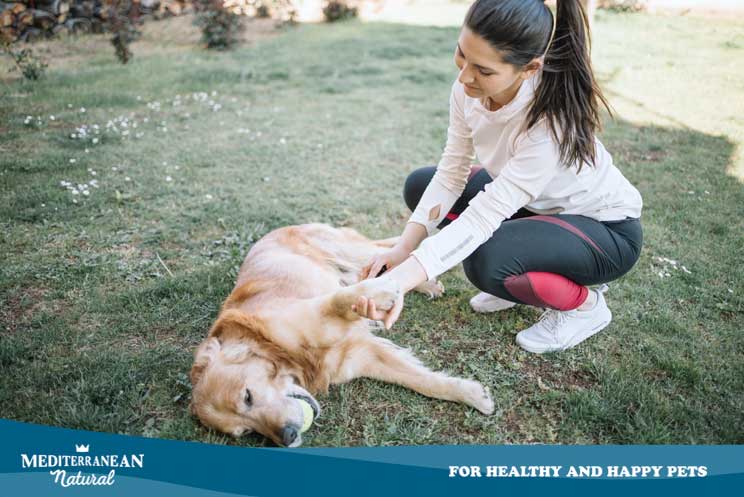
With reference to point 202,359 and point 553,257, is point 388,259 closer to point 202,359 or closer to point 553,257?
point 553,257

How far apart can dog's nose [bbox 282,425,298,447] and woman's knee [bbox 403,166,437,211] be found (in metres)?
1.65

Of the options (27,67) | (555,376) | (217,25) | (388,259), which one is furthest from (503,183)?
(217,25)

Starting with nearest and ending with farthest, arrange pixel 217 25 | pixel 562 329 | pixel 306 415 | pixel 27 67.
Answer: pixel 306 415 → pixel 562 329 → pixel 27 67 → pixel 217 25

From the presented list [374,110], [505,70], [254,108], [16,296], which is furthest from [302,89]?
[505,70]

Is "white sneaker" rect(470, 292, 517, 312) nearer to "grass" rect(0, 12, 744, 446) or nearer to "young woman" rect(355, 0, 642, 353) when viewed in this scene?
"grass" rect(0, 12, 744, 446)

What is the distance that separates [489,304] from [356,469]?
1306mm

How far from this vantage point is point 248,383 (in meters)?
2.19

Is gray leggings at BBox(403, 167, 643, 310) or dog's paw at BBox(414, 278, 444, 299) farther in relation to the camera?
dog's paw at BBox(414, 278, 444, 299)

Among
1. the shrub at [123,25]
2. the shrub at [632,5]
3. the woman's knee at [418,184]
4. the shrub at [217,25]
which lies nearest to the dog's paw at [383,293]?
the woman's knee at [418,184]

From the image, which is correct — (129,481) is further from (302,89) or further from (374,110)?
(302,89)

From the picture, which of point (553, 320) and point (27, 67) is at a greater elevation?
point (27, 67)

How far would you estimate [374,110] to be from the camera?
6414mm

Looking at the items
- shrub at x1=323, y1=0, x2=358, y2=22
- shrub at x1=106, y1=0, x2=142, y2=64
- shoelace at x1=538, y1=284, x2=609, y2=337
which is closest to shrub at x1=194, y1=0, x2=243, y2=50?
shrub at x1=106, y1=0, x2=142, y2=64

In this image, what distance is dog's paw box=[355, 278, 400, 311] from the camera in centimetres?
204
